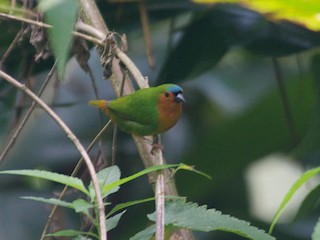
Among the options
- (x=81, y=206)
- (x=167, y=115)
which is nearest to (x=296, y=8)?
(x=167, y=115)

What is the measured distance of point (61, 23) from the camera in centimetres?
120

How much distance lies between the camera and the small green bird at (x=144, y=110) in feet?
5.60

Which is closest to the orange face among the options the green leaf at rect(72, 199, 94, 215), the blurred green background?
the blurred green background

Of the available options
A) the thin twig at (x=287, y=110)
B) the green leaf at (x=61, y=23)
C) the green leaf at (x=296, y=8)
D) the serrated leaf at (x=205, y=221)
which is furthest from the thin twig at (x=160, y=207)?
the thin twig at (x=287, y=110)

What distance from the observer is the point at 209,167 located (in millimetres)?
2559

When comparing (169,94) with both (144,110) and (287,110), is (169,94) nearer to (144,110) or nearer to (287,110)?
(144,110)

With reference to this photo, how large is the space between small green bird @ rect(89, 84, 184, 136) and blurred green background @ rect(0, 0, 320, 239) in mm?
407

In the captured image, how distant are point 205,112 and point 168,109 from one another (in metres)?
1.09

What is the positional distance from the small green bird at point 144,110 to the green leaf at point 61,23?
43 centimetres

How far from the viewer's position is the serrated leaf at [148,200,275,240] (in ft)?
3.74

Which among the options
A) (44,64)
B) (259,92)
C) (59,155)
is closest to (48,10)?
(44,64)

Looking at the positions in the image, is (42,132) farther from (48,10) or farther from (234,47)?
(48,10)

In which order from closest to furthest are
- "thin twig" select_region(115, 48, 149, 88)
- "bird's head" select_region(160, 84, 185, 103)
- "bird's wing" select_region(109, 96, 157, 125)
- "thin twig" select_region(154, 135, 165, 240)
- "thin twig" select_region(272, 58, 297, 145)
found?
"thin twig" select_region(154, 135, 165, 240), "thin twig" select_region(115, 48, 149, 88), "bird's wing" select_region(109, 96, 157, 125), "bird's head" select_region(160, 84, 185, 103), "thin twig" select_region(272, 58, 297, 145)

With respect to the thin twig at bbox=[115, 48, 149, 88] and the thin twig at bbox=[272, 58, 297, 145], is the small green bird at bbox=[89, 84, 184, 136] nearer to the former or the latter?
the thin twig at bbox=[115, 48, 149, 88]
